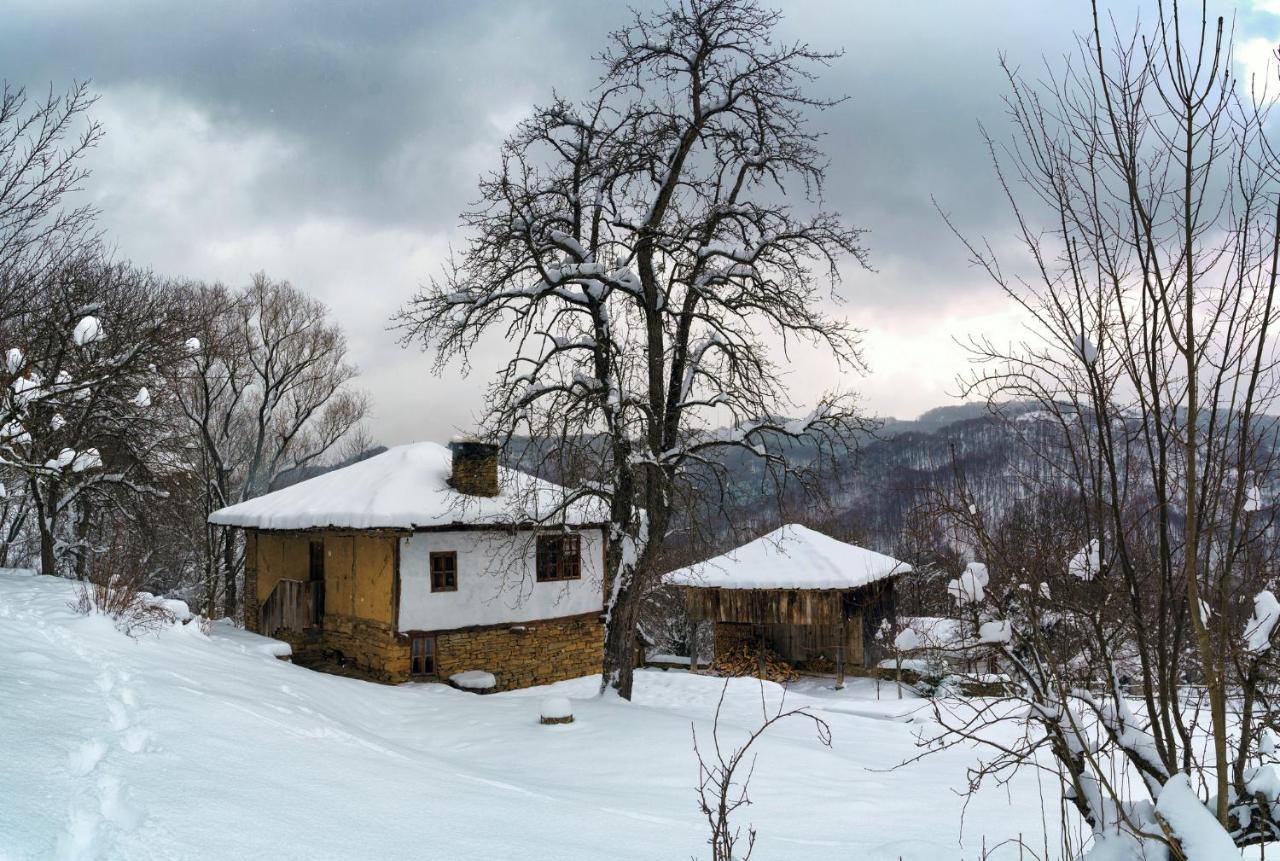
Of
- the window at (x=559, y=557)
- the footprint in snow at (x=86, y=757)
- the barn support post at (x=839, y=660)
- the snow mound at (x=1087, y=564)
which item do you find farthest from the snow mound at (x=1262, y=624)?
the barn support post at (x=839, y=660)

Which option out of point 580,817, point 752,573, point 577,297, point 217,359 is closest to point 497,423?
point 577,297

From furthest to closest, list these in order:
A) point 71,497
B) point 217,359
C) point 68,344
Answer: point 217,359, point 71,497, point 68,344

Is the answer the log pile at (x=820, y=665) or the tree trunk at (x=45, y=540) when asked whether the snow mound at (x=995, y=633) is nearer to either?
the log pile at (x=820, y=665)

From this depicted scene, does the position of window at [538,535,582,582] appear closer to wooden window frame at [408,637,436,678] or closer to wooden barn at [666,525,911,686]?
wooden window frame at [408,637,436,678]

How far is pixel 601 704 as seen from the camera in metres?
11.5

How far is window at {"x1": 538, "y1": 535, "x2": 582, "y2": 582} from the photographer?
17.2 meters

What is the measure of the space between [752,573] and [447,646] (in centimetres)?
903

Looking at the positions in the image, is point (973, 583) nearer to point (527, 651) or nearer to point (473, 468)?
point (473, 468)

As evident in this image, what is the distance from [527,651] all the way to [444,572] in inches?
101

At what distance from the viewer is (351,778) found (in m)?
5.15

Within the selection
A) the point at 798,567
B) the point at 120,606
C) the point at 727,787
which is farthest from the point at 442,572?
the point at 727,787

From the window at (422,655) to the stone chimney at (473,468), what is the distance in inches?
122

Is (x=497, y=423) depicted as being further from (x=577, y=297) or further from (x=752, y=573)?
(x=752, y=573)

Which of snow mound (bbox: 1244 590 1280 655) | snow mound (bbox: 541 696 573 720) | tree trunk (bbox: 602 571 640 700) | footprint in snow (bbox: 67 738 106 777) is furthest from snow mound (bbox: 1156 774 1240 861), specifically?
tree trunk (bbox: 602 571 640 700)
